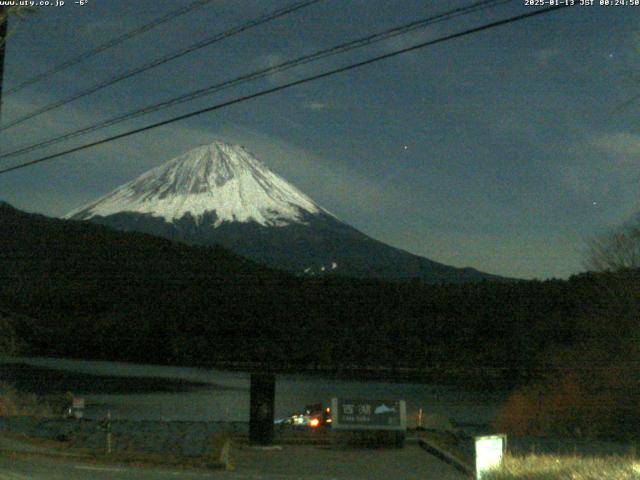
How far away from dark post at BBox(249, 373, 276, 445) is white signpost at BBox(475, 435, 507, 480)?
32.9ft

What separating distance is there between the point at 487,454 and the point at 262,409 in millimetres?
10294

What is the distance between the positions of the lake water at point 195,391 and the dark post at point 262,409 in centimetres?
1713

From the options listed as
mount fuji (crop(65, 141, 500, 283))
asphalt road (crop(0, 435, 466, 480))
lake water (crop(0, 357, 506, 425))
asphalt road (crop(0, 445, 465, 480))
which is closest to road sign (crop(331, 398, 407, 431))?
asphalt road (crop(0, 435, 466, 480))

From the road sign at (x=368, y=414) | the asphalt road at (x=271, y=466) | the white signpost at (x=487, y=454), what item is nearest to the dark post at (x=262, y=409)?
the asphalt road at (x=271, y=466)

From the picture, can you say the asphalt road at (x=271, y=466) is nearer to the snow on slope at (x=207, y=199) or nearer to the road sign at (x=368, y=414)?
the road sign at (x=368, y=414)

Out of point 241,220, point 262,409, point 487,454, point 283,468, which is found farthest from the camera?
point 241,220

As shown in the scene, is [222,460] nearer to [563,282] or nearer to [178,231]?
[563,282]

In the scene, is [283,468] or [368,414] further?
[368,414]

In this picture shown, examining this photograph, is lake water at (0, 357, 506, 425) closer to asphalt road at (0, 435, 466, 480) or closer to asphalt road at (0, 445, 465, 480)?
asphalt road at (0, 435, 466, 480)

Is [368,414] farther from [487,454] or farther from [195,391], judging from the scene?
[195,391]

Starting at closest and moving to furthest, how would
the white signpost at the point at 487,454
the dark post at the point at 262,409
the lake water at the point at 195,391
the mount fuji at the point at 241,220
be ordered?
the white signpost at the point at 487,454, the dark post at the point at 262,409, the lake water at the point at 195,391, the mount fuji at the point at 241,220

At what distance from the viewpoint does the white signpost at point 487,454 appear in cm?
1030

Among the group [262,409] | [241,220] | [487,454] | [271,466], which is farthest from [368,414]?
[241,220]

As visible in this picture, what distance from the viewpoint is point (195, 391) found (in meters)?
58.2
